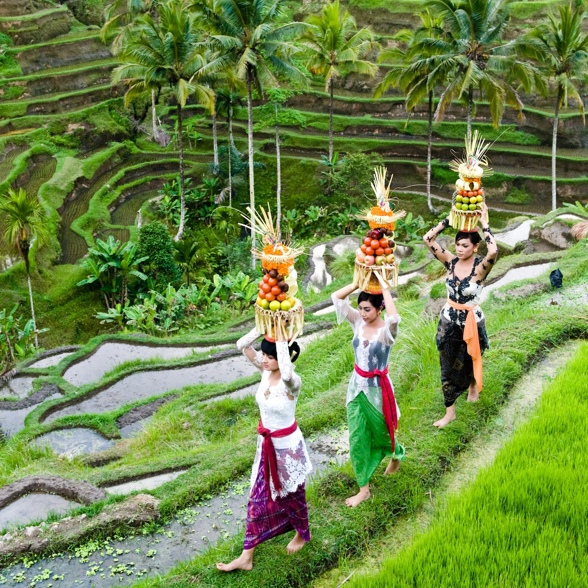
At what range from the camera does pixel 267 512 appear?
3906 millimetres

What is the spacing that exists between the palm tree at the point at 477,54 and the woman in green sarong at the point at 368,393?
1292cm

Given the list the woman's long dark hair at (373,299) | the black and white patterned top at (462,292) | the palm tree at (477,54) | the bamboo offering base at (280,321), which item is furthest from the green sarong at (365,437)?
the palm tree at (477,54)

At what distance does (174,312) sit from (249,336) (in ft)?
32.1

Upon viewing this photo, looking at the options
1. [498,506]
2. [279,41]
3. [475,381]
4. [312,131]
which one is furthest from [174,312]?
[312,131]

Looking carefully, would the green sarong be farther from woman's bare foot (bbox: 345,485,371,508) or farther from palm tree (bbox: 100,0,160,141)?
palm tree (bbox: 100,0,160,141)

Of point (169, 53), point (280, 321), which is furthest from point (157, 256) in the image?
point (280, 321)

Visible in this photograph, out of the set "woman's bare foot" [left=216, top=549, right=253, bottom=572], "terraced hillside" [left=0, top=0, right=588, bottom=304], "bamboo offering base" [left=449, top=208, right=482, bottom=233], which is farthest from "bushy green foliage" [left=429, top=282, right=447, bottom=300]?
"terraced hillside" [left=0, top=0, right=588, bottom=304]

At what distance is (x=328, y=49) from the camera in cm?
2041

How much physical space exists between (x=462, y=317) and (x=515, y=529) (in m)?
1.76

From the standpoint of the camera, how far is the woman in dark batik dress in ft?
16.1

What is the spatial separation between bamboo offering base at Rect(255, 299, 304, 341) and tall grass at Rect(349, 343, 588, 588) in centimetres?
146

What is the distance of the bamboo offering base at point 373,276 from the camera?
4.16 meters

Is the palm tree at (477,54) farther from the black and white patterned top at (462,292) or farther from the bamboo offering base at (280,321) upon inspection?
the bamboo offering base at (280,321)

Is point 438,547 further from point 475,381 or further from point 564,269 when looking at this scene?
point 564,269
